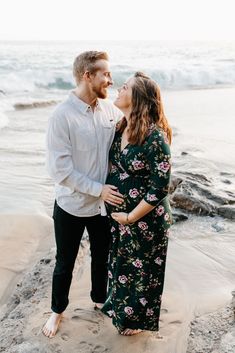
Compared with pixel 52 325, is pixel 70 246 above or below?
above

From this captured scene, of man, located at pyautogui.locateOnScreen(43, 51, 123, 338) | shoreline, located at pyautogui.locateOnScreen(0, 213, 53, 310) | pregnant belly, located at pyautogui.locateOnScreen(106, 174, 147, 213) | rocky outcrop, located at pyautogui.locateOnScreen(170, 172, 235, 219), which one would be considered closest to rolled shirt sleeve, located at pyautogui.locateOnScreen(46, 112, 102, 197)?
man, located at pyautogui.locateOnScreen(43, 51, 123, 338)

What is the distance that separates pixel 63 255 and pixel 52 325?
50 centimetres

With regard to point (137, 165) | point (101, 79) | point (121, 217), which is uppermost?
point (101, 79)

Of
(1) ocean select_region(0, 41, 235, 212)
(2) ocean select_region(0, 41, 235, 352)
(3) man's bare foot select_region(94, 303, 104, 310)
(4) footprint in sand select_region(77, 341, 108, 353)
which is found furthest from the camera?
(1) ocean select_region(0, 41, 235, 212)

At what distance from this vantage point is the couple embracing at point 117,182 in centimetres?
253

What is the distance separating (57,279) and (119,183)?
813 mm

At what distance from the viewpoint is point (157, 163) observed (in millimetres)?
2477

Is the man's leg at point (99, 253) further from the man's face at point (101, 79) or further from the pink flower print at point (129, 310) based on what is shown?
the man's face at point (101, 79)

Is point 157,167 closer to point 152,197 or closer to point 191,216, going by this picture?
point 152,197

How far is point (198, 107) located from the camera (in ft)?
44.8

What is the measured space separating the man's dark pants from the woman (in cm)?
13

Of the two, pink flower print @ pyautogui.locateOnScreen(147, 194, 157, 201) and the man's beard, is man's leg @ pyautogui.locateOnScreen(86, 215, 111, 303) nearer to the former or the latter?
pink flower print @ pyautogui.locateOnScreen(147, 194, 157, 201)

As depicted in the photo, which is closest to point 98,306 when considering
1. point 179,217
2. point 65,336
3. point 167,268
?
point 65,336

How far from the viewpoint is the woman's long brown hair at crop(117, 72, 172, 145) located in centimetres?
251
